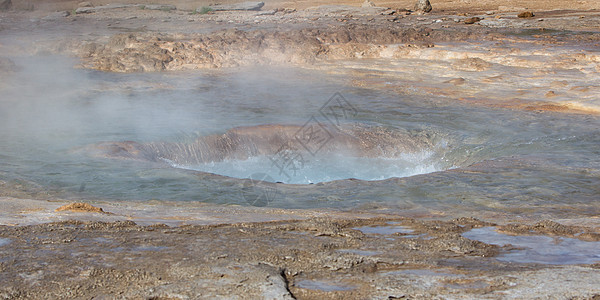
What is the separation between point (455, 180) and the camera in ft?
14.8

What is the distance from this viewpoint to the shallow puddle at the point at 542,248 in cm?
238

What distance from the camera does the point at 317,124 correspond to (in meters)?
6.50

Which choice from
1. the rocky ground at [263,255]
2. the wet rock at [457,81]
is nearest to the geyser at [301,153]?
the rocky ground at [263,255]

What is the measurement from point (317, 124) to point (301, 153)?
0.55m

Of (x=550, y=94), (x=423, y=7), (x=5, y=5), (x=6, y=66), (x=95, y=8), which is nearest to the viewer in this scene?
(x=550, y=94)

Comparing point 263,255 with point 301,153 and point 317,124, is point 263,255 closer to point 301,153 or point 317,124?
point 301,153

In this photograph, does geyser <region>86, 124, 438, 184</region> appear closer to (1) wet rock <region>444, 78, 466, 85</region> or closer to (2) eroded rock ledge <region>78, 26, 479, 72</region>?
(1) wet rock <region>444, 78, 466, 85</region>

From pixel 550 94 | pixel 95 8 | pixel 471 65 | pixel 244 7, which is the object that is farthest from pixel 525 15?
pixel 95 8

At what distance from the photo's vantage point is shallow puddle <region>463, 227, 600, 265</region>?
2.38 meters

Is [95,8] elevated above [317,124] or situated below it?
above

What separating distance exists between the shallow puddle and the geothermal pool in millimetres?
1028

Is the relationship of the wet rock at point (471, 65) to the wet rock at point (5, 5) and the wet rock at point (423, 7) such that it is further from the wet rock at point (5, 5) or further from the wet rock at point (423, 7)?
the wet rock at point (5, 5)

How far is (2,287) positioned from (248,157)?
4.10 meters

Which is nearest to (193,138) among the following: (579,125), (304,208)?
(304,208)
